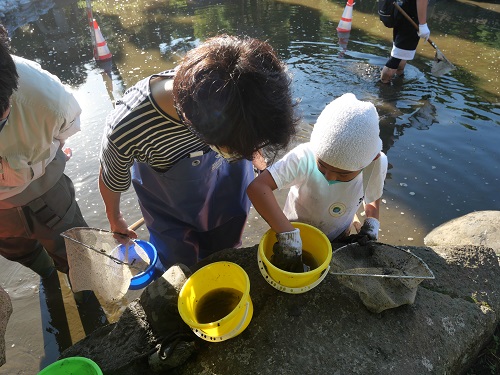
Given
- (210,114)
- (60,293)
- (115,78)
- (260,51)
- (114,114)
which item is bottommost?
(60,293)

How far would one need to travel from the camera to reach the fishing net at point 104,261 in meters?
2.48

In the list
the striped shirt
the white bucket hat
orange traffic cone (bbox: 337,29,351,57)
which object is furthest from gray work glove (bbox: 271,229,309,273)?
orange traffic cone (bbox: 337,29,351,57)

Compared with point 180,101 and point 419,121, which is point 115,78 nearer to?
point 419,121

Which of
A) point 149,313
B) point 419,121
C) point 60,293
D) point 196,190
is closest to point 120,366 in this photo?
point 149,313

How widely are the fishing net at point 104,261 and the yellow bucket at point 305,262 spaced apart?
1130 millimetres

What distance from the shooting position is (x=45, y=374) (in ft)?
5.14

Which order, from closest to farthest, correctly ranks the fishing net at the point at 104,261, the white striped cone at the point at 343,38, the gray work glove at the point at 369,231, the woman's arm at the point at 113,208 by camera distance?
the woman's arm at the point at 113,208 → the gray work glove at the point at 369,231 → the fishing net at the point at 104,261 → the white striped cone at the point at 343,38

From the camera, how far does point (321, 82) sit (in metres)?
6.36

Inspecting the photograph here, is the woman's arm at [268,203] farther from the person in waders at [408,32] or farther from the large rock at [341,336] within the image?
the person in waders at [408,32]

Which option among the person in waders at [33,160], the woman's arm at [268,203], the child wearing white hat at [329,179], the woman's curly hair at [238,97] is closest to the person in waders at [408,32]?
the child wearing white hat at [329,179]

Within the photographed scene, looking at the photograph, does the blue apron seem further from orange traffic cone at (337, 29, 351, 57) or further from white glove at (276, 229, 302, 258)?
orange traffic cone at (337, 29, 351, 57)

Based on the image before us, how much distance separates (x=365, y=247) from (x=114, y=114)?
5.38 ft

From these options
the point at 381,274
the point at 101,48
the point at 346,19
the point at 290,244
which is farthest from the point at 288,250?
the point at 346,19

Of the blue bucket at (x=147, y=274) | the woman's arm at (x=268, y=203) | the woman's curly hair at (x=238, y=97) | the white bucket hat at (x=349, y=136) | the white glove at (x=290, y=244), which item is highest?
the woman's curly hair at (x=238, y=97)
